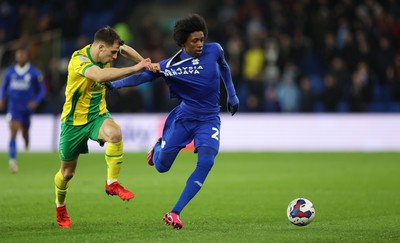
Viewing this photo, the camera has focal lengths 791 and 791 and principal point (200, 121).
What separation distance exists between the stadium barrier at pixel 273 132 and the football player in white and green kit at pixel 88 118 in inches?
529

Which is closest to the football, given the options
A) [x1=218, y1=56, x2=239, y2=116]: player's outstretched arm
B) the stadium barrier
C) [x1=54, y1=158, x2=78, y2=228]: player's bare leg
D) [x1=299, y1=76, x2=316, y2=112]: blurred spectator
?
[x1=218, y1=56, x2=239, y2=116]: player's outstretched arm

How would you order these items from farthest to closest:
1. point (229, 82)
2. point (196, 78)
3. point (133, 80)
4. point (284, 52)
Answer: point (284, 52) < point (229, 82) < point (196, 78) < point (133, 80)

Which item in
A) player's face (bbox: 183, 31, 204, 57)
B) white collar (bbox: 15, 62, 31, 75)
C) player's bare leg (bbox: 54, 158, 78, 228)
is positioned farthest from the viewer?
white collar (bbox: 15, 62, 31, 75)

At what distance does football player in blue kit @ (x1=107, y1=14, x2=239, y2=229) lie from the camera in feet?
28.3

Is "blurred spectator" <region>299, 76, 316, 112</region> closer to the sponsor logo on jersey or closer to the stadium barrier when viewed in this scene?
the stadium barrier

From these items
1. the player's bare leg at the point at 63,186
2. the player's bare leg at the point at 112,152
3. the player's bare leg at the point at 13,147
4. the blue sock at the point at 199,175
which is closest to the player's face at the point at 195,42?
the blue sock at the point at 199,175

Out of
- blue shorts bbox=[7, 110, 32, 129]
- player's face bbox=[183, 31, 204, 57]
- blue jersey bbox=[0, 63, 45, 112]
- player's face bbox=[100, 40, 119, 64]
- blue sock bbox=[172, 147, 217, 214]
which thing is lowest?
blue sock bbox=[172, 147, 217, 214]

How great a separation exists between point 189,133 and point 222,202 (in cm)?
279

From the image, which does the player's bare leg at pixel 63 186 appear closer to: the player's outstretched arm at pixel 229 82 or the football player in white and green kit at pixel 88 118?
the football player in white and green kit at pixel 88 118

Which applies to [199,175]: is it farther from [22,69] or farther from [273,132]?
[273,132]

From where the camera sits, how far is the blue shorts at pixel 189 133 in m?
8.66

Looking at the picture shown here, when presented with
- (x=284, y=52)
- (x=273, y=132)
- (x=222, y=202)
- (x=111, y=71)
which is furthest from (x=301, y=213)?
(x=284, y=52)

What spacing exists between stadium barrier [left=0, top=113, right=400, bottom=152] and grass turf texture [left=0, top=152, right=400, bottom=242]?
2.57 metres

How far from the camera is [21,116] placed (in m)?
17.4
